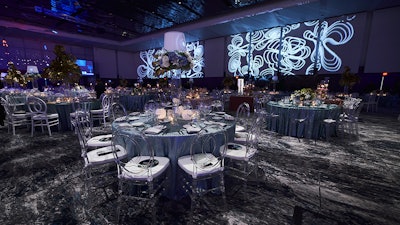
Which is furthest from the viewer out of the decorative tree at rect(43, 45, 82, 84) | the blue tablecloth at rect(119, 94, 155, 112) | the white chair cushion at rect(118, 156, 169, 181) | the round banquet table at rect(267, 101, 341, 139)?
the blue tablecloth at rect(119, 94, 155, 112)

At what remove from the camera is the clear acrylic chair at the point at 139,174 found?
199 cm

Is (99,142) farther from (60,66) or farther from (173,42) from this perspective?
(60,66)

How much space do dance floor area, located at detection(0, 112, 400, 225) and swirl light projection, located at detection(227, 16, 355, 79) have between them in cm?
795

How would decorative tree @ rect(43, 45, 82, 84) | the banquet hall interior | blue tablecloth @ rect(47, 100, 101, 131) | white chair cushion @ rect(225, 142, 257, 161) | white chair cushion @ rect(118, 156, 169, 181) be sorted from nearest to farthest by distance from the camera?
white chair cushion @ rect(118, 156, 169, 181) → the banquet hall interior → white chair cushion @ rect(225, 142, 257, 161) → decorative tree @ rect(43, 45, 82, 84) → blue tablecloth @ rect(47, 100, 101, 131)

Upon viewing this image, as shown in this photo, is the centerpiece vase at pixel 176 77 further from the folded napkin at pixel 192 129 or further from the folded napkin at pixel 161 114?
the folded napkin at pixel 192 129

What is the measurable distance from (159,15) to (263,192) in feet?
33.9

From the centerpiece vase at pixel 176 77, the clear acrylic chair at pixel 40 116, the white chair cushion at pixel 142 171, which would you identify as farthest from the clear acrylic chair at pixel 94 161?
the clear acrylic chair at pixel 40 116

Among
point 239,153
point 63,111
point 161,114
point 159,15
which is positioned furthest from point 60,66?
point 159,15

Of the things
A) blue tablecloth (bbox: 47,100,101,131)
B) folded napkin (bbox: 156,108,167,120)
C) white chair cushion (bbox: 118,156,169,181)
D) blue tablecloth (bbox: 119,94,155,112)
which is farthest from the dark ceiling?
white chair cushion (bbox: 118,156,169,181)

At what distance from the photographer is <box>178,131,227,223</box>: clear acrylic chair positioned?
6.77 ft

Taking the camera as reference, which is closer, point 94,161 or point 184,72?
point 94,161

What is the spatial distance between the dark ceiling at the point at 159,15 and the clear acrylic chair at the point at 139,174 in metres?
7.94

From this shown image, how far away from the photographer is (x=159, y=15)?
33.4ft

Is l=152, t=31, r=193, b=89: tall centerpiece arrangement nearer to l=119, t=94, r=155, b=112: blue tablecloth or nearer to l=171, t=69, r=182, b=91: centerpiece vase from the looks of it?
l=171, t=69, r=182, b=91: centerpiece vase
